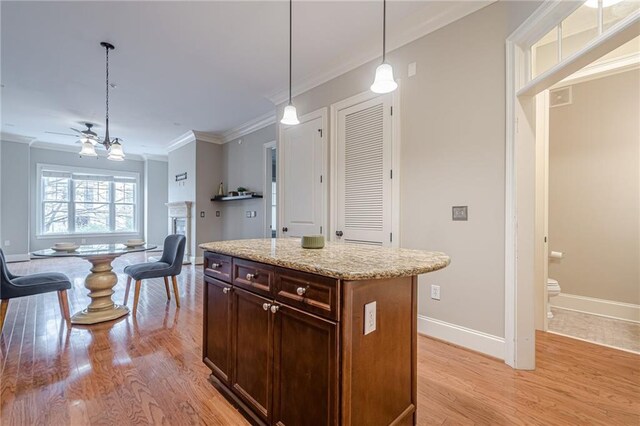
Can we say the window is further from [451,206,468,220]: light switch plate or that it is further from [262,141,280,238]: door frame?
[451,206,468,220]: light switch plate

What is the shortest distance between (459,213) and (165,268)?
3.32 meters

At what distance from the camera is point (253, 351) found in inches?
59.1

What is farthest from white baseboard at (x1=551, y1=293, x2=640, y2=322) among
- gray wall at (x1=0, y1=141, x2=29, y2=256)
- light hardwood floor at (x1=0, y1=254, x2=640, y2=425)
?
gray wall at (x1=0, y1=141, x2=29, y2=256)

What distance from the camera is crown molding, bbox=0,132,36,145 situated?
636cm

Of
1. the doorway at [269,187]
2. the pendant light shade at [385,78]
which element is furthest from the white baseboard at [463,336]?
the doorway at [269,187]

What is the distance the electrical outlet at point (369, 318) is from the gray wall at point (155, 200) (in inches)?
352

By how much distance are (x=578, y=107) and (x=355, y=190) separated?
274cm

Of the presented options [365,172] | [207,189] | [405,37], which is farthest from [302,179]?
[207,189]

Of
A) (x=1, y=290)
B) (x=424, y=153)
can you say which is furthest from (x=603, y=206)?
(x=1, y=290)

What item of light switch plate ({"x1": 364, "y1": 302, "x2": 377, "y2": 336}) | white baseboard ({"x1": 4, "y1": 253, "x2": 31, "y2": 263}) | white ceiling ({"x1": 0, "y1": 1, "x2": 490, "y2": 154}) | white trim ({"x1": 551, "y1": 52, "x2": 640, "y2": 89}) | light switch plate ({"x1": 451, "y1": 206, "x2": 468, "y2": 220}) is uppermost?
white ceiling ({"x1": 0, "y1": 1, "x2": 490, "y2": 154})

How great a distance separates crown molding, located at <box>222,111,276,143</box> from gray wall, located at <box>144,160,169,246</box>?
3399 millimetres

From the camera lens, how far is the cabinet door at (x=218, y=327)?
5.59 ft

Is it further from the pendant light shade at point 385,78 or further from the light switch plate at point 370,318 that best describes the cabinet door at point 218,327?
the pendant light shade at point 385,78

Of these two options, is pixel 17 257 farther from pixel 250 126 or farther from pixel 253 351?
pixel 253 351
